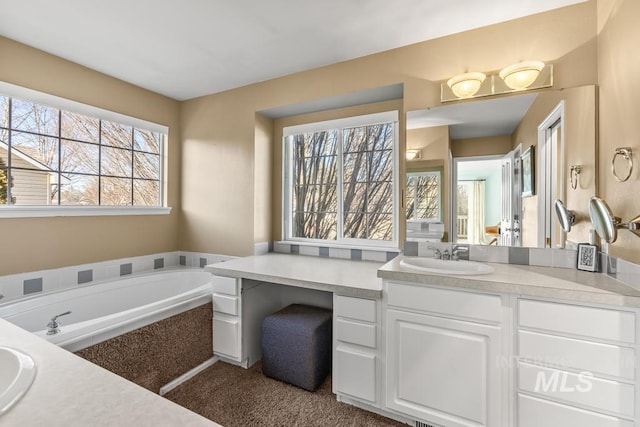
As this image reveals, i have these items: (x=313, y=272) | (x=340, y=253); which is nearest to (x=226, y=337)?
(x=313, y=272)

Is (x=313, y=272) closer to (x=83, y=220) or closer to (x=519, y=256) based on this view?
(x=519, y=256)

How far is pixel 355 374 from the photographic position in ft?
6.00

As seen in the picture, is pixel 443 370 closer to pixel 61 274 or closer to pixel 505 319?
pixel 505 319

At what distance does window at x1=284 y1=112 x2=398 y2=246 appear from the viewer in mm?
2676

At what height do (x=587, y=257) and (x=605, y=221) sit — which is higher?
(x=605, y=221)

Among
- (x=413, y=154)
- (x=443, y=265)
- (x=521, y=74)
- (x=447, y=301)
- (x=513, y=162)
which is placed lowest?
(x=447, y=301)

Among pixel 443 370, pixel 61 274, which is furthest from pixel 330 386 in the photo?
pixel 61 274

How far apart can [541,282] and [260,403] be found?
174cm

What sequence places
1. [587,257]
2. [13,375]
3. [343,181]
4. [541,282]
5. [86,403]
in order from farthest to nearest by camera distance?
[343,181]
[587,257]
[541,282]
[13,375]
[86,403]

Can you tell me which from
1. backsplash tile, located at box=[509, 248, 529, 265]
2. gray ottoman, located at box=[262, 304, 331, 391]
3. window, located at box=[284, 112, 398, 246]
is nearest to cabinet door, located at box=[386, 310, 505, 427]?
gray ottoman, located at box=[262, 304, 331, 391]

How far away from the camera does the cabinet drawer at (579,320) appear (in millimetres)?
1265

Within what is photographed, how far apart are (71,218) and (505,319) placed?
10.3 feet

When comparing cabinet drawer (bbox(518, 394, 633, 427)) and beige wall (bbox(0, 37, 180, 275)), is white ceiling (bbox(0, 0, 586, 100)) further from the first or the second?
cabinet drawer (bbox(518, 394, 633, 427))

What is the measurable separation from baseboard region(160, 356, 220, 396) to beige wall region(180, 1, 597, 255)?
99cm
